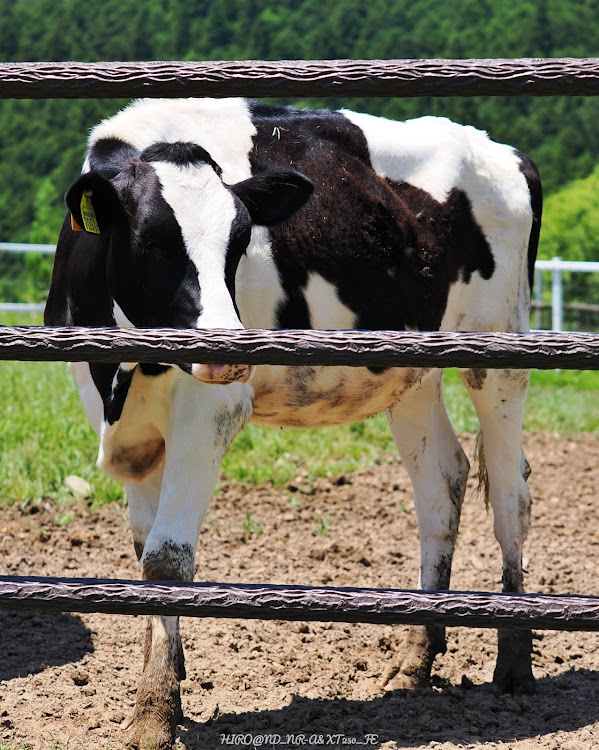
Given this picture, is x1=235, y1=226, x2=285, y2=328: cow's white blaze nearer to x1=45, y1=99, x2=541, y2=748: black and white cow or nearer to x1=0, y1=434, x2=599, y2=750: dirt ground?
x1=45, y1=99, x2=541, y2=748: black and white cow

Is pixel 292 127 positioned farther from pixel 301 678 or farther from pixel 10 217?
pixel 10 217

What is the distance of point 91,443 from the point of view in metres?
7.36

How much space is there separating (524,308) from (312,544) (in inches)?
80.2

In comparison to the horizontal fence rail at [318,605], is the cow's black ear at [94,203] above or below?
above

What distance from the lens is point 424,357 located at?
7.65 feet

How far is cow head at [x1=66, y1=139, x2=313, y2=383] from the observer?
122 inches

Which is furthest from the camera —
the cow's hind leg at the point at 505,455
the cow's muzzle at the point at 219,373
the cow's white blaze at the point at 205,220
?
the cow's hind leg at the point at 505,455

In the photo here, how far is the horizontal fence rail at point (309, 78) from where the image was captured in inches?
91.4

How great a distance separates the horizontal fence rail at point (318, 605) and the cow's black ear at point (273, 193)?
158 centimetres

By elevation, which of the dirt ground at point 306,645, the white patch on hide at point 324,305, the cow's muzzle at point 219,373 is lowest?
the dirt ground at point 306,645

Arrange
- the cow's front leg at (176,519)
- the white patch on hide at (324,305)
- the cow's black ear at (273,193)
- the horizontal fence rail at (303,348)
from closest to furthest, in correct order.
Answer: the horizontal fence rail at (303,348) < the cow's front leg at (176,519) < the cow's black ear at (273,193) < the white patch on hide at (324,305)

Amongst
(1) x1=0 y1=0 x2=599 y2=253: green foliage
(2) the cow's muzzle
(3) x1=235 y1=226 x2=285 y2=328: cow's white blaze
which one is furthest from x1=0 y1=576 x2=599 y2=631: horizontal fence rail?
(1) x1=0 y1=0 x2=599 y2=253: green foliage

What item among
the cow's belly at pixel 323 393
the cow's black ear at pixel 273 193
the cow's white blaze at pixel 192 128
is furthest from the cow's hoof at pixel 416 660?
the cow's white blaze at pixel 192 128

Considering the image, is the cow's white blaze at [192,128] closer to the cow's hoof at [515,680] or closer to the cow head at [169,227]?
the cow head at [169,227]
